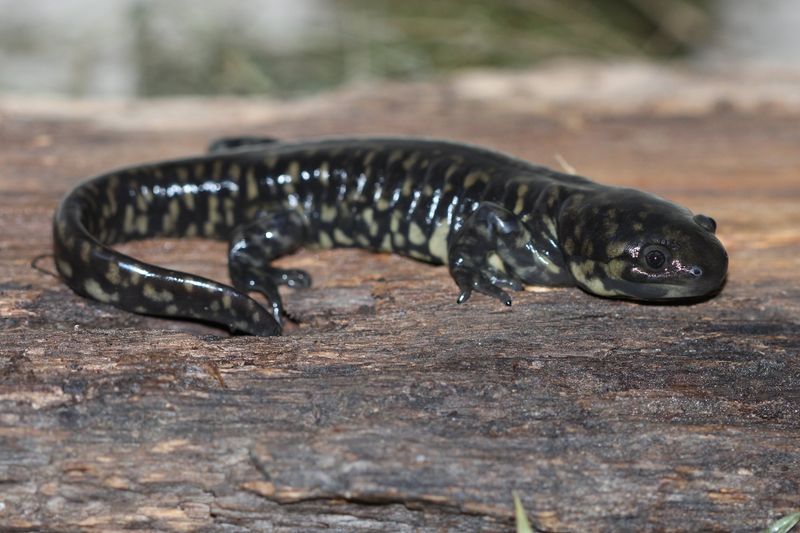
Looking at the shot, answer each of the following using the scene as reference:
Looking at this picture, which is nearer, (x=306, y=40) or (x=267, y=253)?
(x=267, y=253)

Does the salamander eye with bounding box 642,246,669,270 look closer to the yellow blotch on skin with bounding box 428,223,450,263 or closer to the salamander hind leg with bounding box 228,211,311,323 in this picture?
the yellow blotch on skin with bounding box 428,223,450,263

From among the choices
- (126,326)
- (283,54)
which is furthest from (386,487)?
(283,54)

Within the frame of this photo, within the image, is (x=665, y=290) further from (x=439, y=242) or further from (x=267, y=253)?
(x=267, y=253)

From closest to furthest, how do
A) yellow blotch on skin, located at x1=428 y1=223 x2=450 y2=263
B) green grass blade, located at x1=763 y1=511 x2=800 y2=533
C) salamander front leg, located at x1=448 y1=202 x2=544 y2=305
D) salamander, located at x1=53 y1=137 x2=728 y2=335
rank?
green grass blade, located at x1=763 y1=511 x2=800 y2=533 → salamander, located at x1=53 y1=137 x2=728 y2=335 → salamander front leg, located at x1=448 y1=202 x2=544 y2=305 → yellow blotch on skin, located at x1=428 y1=223 x2=450 y2=263

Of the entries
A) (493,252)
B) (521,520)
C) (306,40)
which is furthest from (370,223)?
(306,40)

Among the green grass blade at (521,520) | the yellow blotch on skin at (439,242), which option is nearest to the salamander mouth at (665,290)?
the yellow blotch on skin at (439,242)

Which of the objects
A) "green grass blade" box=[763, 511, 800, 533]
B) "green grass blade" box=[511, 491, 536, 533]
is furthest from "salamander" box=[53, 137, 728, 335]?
"green grass blade" box=[511, 491, 536, 533]
